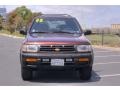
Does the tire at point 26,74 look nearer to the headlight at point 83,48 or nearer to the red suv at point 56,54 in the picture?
the red suv at point 56,54

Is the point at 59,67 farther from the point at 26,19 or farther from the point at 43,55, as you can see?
the point at 26,19

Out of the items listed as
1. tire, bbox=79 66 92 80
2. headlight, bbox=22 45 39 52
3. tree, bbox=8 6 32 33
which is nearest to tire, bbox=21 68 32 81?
headlight, bbox=22 45 39 52

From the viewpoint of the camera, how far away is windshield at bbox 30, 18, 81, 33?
11.4 m

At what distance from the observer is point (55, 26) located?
1148 cm

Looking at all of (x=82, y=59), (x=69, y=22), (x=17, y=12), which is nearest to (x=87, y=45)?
(x=82, y=59)

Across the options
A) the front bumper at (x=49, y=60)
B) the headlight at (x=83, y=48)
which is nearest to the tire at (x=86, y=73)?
the front bumper at (x=49, y=60)

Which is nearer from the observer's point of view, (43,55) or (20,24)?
(43,55)

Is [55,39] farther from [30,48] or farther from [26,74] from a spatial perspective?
Answer: [26,74]

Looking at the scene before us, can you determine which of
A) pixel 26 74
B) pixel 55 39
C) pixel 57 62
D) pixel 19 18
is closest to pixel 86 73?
pixel 57 62

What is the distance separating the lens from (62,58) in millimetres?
9961

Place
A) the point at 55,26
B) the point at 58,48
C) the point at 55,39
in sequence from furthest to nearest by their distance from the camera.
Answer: the point at 55,26, the point at 55,39, the point at 58,48

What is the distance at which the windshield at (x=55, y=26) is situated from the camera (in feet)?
37.2

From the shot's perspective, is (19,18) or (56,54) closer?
(56,54)

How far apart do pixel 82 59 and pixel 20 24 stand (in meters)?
58.9
